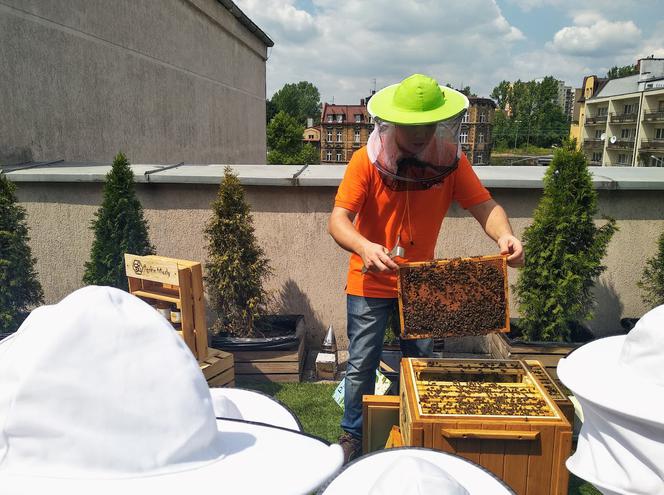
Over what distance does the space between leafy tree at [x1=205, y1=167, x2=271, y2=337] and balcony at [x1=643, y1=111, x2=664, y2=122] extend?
157 feet

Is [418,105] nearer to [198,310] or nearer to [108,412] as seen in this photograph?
[108,412]

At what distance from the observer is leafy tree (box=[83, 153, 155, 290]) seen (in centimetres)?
423

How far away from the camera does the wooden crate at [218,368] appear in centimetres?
366

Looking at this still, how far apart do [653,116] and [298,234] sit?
47494mm

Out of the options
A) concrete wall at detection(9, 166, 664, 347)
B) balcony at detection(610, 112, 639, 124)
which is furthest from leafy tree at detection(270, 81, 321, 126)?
concrete wall at detection(9, 166, 664, 347)

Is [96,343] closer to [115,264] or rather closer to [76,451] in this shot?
[76,451]

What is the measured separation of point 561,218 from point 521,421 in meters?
2.58

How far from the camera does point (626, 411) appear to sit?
4.17ft

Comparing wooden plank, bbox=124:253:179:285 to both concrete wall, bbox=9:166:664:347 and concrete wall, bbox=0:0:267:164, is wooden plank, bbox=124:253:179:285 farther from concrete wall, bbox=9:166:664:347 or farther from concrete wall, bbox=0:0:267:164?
concrete wall, bbox=0:0:267:164

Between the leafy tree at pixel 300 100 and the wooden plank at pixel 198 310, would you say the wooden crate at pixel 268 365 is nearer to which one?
the wooden plank at pixel 198 310

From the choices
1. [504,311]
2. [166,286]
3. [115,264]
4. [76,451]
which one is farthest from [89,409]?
[115,264]

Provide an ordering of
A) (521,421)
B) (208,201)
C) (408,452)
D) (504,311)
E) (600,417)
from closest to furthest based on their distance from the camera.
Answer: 1. (600,417)
2. (408,452)
3. (521,421)
4. (504,311)
5. (208,201)

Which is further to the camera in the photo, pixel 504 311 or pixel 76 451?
pixel 504 311

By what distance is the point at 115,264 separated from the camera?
425cm
